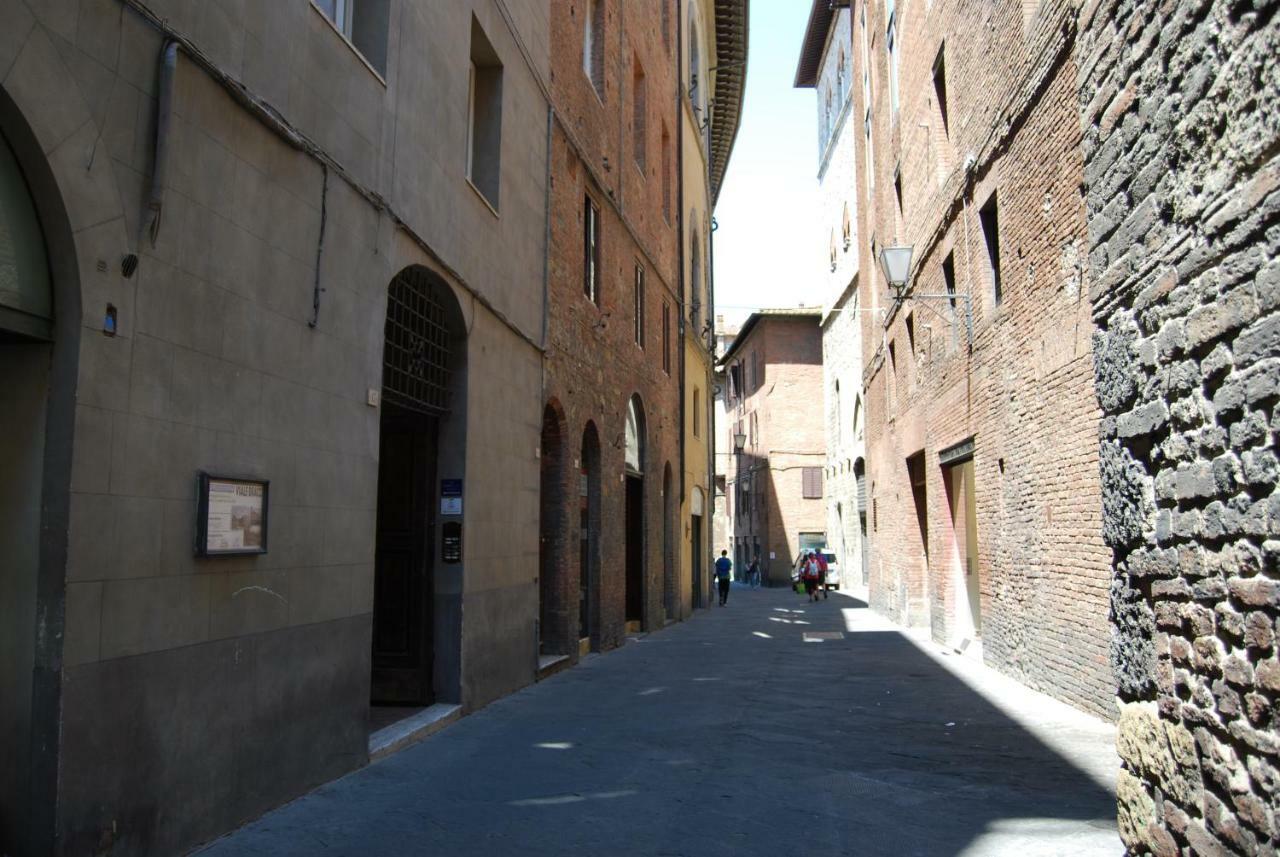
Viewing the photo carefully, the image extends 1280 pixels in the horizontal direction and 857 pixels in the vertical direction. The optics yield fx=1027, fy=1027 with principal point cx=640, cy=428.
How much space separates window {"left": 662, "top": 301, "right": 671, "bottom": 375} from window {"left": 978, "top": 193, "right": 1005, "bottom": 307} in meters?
8.74

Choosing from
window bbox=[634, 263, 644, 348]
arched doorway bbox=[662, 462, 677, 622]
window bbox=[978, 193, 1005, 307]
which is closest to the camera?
window bbox=[978, 193, 1005, 307]

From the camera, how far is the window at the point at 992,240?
472 inches

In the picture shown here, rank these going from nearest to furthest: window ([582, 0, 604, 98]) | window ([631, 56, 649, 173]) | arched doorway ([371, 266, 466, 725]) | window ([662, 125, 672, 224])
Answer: arched doorway ([371, 266, 466, 725]), window ([582, 0, 604, 98]), window ([631, 56, 649, 173]), window ([662, 125, 672, 224])

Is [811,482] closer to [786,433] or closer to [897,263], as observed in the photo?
[786,433]

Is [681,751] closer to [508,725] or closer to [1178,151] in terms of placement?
[508,725]

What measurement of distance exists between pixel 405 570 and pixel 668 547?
1142 cm

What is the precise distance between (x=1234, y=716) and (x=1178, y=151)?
Result: 7.27ft

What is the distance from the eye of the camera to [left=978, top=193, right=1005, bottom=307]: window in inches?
472

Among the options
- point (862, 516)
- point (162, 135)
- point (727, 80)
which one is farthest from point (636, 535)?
point (727, 80)

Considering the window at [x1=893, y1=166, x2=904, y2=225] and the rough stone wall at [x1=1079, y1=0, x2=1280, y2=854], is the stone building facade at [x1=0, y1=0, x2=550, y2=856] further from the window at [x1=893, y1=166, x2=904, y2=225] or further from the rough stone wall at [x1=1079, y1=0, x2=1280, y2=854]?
the window at [x1=893, y1=166, x2=904, y2=225]

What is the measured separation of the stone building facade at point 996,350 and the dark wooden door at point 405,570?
5667 mm

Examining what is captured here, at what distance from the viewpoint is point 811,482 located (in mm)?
40781

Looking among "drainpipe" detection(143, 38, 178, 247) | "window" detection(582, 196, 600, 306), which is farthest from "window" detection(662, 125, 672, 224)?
"drainpipe" detection(143, 38, 178, 247)

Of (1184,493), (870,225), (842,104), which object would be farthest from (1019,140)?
(842,104)
